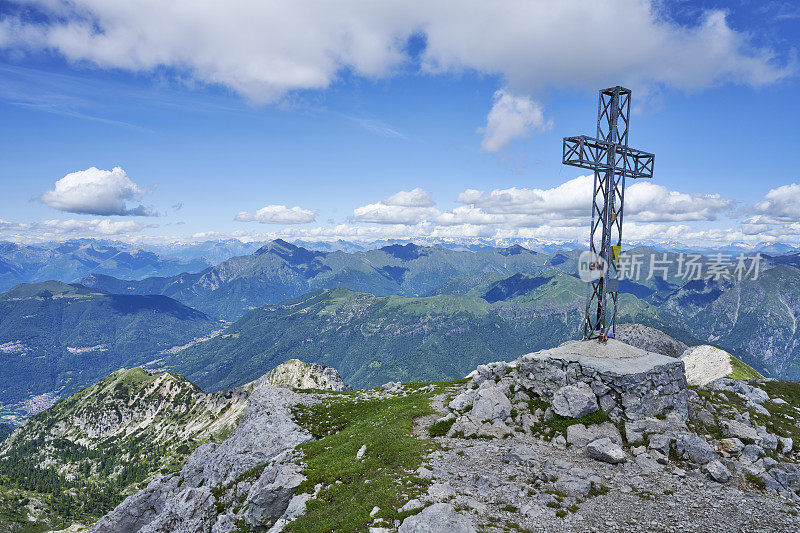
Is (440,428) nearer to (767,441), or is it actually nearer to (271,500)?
(271,500)

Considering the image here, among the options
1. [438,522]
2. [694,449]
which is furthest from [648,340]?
[438,522]

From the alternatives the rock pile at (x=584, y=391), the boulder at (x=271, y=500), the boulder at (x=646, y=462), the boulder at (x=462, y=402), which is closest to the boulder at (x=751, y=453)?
the rock pile at (x=584, y=391)

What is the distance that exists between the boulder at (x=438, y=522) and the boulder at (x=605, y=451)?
38.4 ft

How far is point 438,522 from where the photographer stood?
50.8 ft

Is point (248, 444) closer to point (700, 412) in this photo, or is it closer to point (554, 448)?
point (554, 448)

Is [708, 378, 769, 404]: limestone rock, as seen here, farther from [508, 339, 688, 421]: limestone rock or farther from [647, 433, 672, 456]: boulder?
[647, 433, 672, 456]: boulder

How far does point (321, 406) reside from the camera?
148 feet

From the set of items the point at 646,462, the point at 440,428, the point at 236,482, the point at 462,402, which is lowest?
the point at 236,482

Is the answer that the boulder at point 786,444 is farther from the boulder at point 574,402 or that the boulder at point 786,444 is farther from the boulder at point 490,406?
the boulder at point 490,406

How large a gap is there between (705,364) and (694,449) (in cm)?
9188

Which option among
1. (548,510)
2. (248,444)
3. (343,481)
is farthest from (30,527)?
(548,510)

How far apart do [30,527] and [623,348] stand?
253 meters

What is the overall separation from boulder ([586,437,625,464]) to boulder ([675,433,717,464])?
390 cm

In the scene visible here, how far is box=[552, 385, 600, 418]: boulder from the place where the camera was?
2662cm
